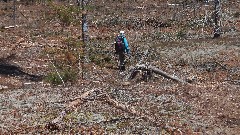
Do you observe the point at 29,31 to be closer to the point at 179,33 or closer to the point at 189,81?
the point at 179,33

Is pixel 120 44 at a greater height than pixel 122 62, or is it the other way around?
pixel 120 44

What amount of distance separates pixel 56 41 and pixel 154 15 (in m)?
12.8

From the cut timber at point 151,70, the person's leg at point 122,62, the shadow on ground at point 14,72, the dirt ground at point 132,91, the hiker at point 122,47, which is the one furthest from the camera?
the person's leg at point 122,62

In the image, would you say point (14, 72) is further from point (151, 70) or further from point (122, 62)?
point (151, 70)

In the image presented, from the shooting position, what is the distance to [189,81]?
17.6 meters

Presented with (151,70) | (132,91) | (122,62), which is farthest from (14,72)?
(132,91)

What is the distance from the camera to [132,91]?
1547cm

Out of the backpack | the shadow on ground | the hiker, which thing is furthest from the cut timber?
Answer: the shadow on ground

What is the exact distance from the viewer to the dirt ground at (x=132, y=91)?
12.3m

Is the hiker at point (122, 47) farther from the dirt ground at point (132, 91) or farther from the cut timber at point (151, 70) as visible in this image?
the cut timber at point (151, 70)

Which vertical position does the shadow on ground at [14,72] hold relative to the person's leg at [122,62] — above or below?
below

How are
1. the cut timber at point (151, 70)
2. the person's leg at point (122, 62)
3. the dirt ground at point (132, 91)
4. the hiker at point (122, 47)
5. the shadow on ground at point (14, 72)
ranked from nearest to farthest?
1. the dirt ground at point (132, 91)
2. the cut timber at point (151, 70)
3. the shadow on ground at point (14, 72)
4. the hiker at point (122, 47)
5. the person's leg at point (122, 62)

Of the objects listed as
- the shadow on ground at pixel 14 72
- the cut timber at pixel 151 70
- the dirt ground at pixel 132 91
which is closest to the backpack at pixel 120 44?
the dirt ground at pixel 132 91

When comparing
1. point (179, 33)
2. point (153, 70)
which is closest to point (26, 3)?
point (179, 33)
